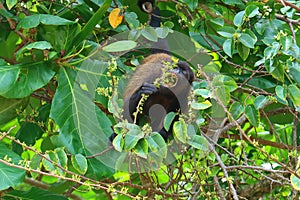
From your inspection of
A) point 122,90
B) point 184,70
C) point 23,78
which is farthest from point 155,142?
point 184,70

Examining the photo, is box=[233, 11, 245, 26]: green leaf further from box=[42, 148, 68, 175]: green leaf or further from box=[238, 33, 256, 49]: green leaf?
box=[42, 148, 68, 175]: green leaf

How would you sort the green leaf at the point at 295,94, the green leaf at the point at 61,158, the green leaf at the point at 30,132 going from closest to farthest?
the green leaf at the point at 61,158 → the green leaf at the point at 295,94 → the green leaf at the point at 30,132

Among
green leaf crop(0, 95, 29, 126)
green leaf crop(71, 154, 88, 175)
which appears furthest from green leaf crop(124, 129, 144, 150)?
green leaf crop(0, 95, 29, 126)

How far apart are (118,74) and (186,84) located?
15.1 inches

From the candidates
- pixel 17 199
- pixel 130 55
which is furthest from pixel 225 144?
pixel 17 199

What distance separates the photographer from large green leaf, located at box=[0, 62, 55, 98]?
2.11 metres

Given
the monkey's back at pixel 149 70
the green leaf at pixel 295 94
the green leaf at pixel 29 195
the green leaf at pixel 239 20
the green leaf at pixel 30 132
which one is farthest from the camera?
the monkey's back at pixel 149 70

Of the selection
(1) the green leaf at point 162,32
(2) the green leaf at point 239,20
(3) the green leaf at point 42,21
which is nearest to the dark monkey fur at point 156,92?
(1) the green leaf at point 162,32

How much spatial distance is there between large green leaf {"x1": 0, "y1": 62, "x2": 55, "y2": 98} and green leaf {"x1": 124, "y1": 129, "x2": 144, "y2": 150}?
0.55m

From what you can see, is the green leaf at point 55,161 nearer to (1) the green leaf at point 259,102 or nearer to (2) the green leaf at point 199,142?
(2) the green leaf at point 199,142

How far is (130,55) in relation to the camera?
105 inches

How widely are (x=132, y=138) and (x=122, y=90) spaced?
0.79 m

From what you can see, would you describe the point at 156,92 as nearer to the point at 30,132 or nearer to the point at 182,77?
the point at 182,77

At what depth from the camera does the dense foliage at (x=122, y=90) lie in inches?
77.1
